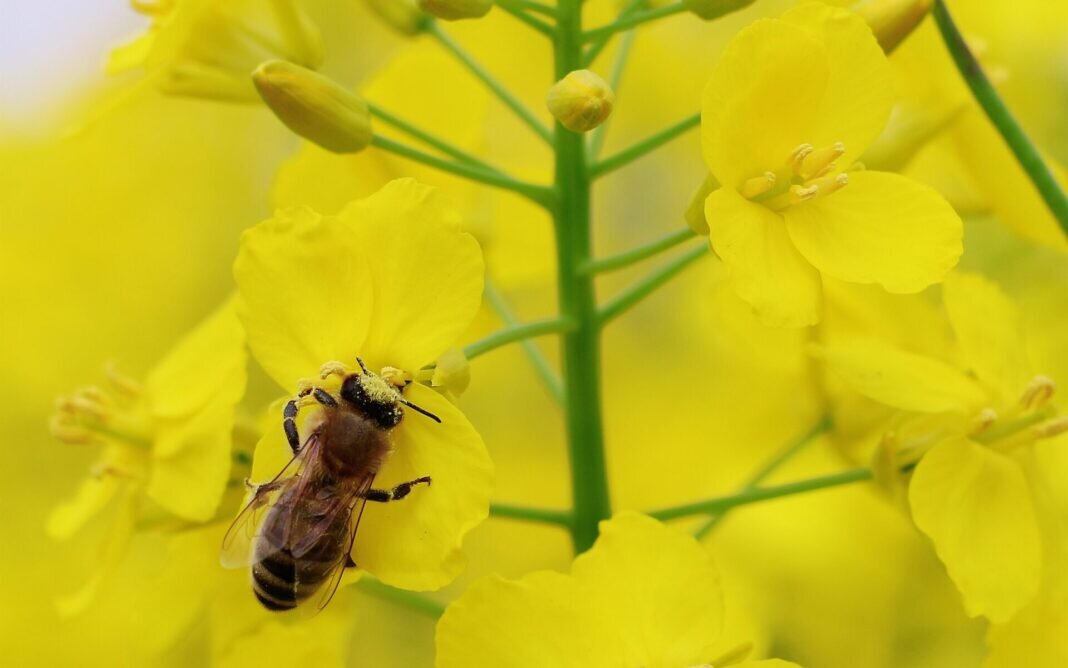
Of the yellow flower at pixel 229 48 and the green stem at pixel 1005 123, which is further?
the yellow flower at pixel 229 48

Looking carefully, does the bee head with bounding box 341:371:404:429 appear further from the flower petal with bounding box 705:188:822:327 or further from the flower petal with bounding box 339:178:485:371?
the flower petal with bounding box 705:188:822:327

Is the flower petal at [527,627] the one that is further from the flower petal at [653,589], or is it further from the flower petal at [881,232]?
the flower petal at [881,232]

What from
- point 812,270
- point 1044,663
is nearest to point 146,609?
point 812,270

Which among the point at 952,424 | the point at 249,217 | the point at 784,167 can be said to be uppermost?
the point at 249,217

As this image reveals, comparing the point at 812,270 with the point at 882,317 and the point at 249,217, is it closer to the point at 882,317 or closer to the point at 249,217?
the point at 882,317

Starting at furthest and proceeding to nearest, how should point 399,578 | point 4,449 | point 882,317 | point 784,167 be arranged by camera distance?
1. point 4,449
2. point 882,317
3. point 784,167
4. point 399,578

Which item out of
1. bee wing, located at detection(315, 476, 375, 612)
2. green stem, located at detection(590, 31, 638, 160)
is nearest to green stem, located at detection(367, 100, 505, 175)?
green stem, located at detection(590, 31, 638, 160)

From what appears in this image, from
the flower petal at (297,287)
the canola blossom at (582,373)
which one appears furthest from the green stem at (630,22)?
the flower petal at (297,287)
